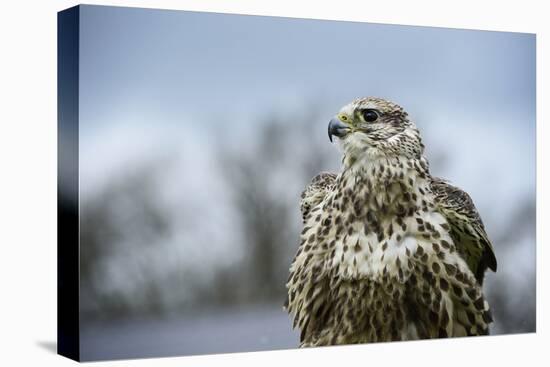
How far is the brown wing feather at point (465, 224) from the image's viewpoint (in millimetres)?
7656

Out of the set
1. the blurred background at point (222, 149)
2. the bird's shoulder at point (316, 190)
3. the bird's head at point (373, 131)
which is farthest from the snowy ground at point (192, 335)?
the bird's head at point (373, 131)

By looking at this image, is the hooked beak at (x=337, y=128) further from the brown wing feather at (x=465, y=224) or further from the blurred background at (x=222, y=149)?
the brown wing feather at (x=465, y=224)

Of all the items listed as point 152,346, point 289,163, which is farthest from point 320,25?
point 152,346

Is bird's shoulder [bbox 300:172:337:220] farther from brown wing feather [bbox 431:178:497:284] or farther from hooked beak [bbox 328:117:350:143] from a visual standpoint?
brown wing feather [bbox 431:178:497:284]

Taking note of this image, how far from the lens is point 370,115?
24.6 feet

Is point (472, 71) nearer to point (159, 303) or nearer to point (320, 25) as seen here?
point (320, 25)

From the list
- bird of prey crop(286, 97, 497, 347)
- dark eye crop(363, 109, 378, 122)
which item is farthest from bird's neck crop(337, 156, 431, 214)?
dark eye crop(363, 109, 378, 122)

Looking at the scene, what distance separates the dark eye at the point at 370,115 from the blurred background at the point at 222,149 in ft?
0.78

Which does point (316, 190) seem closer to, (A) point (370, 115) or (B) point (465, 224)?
(A) point (370, 115)

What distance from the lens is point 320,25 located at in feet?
25.1

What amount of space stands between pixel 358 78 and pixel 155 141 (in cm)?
171

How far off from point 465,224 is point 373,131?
107 centimetres

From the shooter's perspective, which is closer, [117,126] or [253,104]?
[117,126]

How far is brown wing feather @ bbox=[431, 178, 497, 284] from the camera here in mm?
7656
